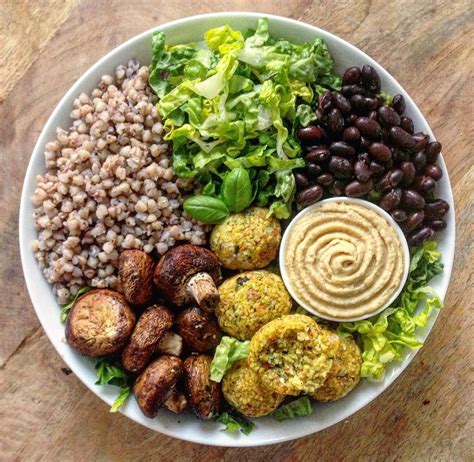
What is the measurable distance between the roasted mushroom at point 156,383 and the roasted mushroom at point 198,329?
0.37ft

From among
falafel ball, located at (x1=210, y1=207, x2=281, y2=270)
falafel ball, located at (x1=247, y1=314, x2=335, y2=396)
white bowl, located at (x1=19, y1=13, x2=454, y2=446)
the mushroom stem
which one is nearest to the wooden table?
white bowl, located at (x1=19, y1=13, x2=454, y2=446)

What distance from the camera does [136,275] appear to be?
2.71 metres

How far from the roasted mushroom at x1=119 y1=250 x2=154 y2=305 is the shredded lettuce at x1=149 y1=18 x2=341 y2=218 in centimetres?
38

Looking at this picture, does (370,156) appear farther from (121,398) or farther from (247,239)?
(121,398)

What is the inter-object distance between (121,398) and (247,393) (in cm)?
52

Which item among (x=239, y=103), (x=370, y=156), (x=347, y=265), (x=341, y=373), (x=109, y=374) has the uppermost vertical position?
(x=239, y=103)

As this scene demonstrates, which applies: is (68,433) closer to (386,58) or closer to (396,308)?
(396,308)

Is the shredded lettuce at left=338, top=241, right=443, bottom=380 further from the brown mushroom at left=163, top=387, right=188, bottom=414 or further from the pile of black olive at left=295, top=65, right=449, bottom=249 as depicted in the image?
the brown mushroom at left=163, top=387, right=188, bottom=414

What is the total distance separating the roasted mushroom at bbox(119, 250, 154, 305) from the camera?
106 inches

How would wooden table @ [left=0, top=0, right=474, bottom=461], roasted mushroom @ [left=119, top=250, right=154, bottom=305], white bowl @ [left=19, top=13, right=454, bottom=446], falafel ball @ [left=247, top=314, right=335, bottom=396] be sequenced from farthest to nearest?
wooden table @ [left=0, top=0, right=474, bottom=461], white bowl @ [left=19, top=13, right=454, bottom=446], roasted mushroom @ [left=119, top=250, right=154, bottom=305], falafel ball @ [left=247, top=314, right=335, bottom=396]

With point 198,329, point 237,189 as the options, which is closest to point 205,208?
point 237,189

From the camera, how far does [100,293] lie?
2736 millimetres

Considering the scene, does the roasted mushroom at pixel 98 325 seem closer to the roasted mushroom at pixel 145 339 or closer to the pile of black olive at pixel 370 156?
the roasted mushroom at pixel 145 339

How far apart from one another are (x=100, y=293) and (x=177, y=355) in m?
0.40
